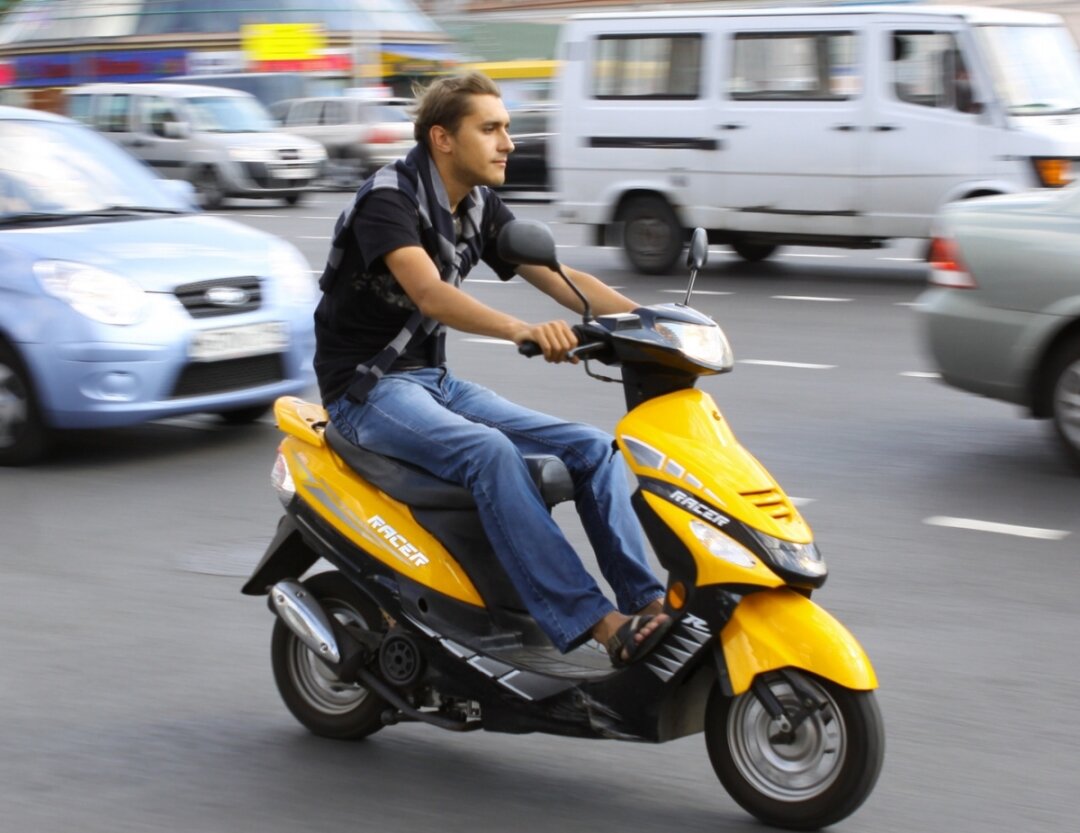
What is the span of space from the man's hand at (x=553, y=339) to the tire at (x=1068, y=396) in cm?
430

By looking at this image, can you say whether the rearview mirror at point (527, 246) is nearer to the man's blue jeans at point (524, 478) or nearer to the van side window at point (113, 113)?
the man's blue jeans at point (524, 478)

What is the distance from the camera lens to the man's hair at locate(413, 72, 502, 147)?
14.0 ft

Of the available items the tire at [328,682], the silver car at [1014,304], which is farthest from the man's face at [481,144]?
the silver car at [1014,304]

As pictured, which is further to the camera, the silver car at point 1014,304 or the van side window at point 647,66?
the van side window at point 647,66

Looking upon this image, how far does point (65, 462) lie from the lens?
8.12 metres

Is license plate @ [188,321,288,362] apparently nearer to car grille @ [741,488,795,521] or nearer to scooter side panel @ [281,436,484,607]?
scooter side panel @ [281,436,484,607]

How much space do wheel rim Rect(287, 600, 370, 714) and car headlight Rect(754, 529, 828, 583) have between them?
1.22m

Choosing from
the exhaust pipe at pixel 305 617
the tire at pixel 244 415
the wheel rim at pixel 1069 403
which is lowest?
the tire at pixel 244 415

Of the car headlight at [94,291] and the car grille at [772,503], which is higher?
the car grille at [772,503]

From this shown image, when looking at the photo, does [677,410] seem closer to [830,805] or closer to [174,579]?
[830,805]

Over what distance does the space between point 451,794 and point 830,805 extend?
3.01 ft

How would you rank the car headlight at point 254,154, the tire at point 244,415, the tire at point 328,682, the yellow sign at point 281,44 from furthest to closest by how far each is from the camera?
the yellow sign at point 281,44, the car headlight at point 254,154, the tire at point 244,415, the tire at point 328,682

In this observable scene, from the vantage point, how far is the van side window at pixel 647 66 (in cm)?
1471

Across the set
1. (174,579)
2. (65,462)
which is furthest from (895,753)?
(65,462)
